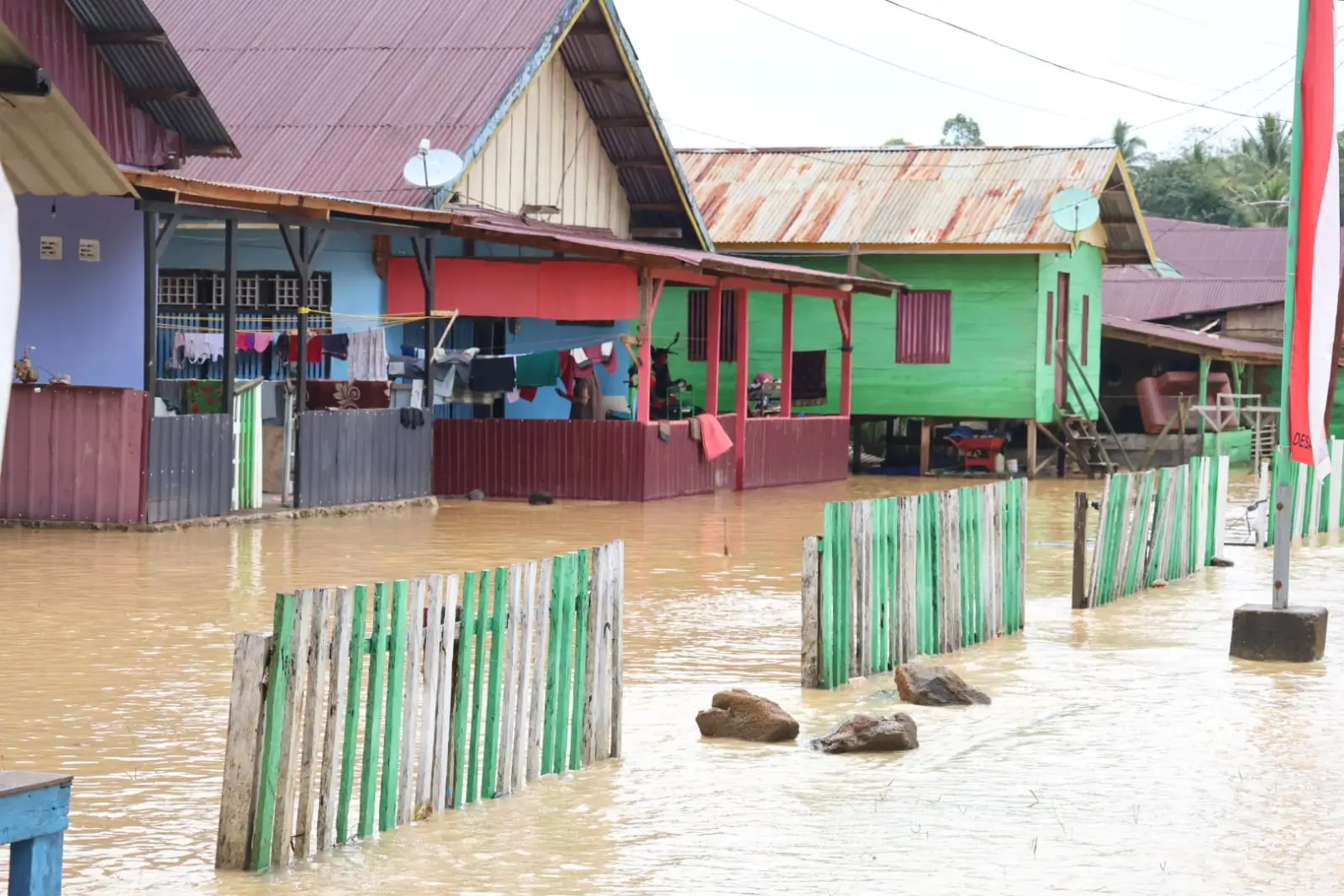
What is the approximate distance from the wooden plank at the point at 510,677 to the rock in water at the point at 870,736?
1.65 metres

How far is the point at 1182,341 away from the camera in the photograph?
36000mm

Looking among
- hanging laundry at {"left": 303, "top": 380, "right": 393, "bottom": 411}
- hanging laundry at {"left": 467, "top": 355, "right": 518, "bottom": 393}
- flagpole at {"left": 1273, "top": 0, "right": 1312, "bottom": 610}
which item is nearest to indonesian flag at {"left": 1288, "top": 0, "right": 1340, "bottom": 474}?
flagpole at {"left": 1273, "top": 0, "right": 1312, "bottom": 610}

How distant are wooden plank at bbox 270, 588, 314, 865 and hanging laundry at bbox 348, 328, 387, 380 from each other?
15.7 m

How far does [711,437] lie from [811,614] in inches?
604

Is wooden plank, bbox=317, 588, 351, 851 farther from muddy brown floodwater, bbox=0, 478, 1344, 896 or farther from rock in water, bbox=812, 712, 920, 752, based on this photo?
rock in water, bbox=812, 712, 920, 752

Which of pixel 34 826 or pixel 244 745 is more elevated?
pixel 34 826

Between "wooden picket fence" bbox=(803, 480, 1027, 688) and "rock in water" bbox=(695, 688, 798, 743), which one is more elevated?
"wooden picket fence" bbox=(803, 480, 1027, 688)

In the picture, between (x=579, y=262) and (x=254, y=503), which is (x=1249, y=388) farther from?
(x=254, y=503)

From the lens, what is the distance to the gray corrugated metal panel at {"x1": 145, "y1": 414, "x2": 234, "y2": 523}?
18.2m

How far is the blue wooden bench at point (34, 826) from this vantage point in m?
4.66

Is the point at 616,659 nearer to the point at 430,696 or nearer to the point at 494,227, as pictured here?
the point at 430,696

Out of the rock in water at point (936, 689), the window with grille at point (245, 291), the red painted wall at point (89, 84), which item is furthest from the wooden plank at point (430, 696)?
the window with grille at point (245, 291)

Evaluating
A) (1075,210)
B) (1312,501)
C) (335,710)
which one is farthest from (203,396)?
(1075,210)

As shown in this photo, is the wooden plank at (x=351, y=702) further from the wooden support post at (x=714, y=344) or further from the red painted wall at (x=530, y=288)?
the wooden support post at (x=714, y=344)
